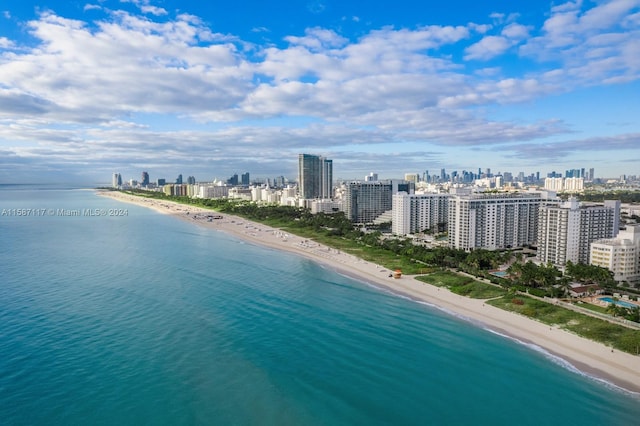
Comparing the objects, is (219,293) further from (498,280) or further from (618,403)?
(618,403)

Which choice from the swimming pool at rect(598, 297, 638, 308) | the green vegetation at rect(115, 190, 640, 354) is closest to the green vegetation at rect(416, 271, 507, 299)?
the green vegetation at rect(115, 190, 640, 354)

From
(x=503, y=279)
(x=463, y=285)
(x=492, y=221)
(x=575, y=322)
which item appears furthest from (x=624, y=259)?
(x=492, y=221)

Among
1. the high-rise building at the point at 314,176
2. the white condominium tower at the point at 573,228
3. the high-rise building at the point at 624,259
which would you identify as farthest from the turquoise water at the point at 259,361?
the high-rise building at the point at 314,176

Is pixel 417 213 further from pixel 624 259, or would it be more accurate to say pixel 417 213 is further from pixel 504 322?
pixel 504 322

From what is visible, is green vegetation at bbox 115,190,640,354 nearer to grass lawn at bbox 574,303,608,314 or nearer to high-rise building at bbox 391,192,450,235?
grass lawn at bbox 574,303,608,314

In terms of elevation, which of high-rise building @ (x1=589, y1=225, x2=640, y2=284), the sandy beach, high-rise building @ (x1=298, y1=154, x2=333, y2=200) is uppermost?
high-rise building @ (x1=298, y1=154, x2=333, y2=200)

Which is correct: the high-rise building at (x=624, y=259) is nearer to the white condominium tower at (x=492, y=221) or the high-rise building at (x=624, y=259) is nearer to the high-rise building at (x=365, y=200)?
the white condominium tower at (x=492, y=221)
